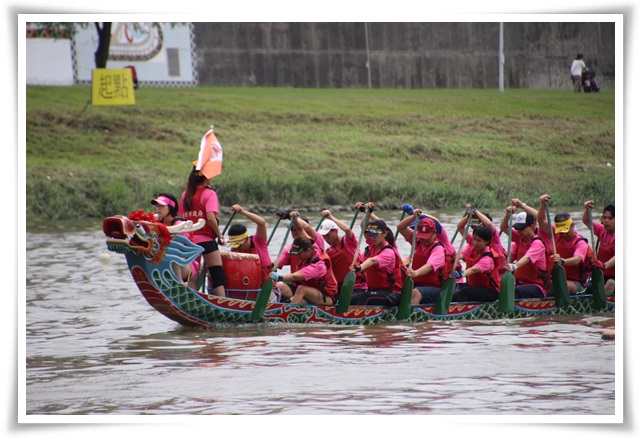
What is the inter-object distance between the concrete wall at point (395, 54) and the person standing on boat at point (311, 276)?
9.50ft

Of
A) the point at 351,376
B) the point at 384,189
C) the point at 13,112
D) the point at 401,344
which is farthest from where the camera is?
the point at 384,189

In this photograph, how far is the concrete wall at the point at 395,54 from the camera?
13102mm

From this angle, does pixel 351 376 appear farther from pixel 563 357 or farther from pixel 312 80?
pixel 312 80

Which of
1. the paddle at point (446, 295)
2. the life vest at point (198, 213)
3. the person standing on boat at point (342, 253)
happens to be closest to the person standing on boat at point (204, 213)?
the life vest at point (198, 213)

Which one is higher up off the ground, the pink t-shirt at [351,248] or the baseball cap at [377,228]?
the baseball cap at [377,228]

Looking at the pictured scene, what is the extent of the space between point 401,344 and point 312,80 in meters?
10.5

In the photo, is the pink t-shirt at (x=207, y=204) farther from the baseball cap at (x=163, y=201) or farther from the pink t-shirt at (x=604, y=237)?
the pink t-shirt at (x=604, y=237)

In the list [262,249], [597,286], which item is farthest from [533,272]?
[262,249]

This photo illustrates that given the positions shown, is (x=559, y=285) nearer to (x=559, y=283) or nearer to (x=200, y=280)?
(x=559, y=283)

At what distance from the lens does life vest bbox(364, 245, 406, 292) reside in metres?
10.6

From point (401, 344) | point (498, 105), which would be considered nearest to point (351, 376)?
point (401, 344)

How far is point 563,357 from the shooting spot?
8984 millimetres

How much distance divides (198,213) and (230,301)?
2.93 feet
